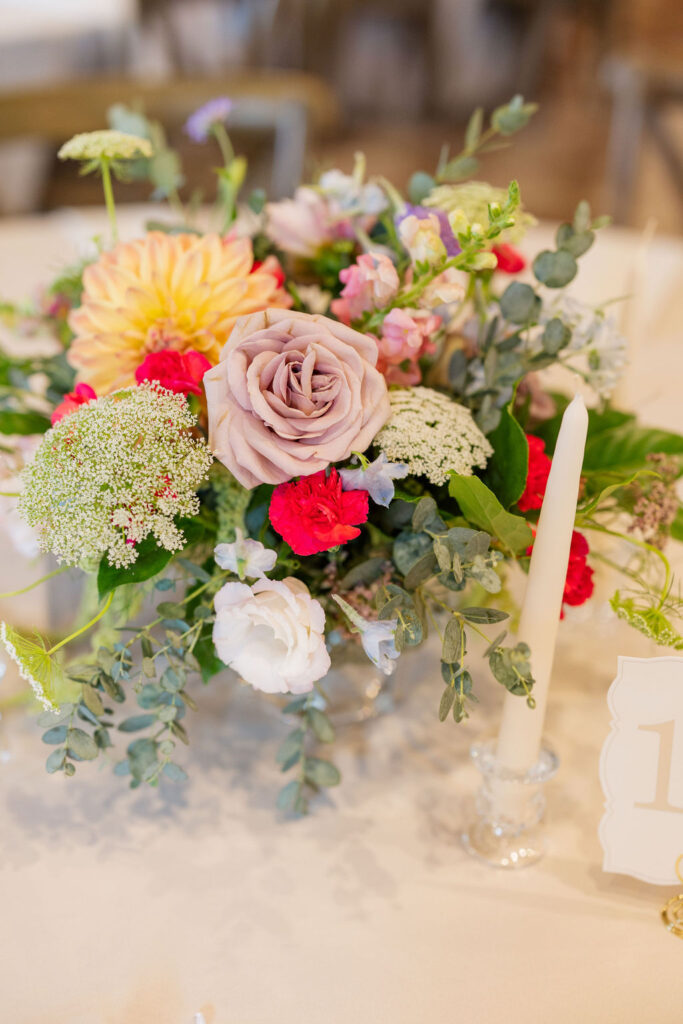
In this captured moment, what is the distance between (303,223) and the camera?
2.52 feet

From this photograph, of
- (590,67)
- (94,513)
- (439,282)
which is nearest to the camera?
(94,513)

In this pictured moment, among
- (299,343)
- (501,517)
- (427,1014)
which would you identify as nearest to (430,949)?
(427,1014)

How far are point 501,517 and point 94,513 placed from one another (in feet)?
0.83

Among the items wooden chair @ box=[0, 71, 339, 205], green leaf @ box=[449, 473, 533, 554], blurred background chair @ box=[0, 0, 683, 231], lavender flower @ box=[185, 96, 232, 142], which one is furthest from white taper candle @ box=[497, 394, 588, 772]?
blurred background chair @ box=[0, 0, 683, 231]

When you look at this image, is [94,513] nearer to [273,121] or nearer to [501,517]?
[501,517]

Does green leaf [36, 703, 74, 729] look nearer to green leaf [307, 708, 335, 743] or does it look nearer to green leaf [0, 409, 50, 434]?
green leaf [307, 708, 335, 743]

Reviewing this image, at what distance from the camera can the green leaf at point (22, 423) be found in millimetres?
773

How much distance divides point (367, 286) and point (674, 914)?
0.50 metres

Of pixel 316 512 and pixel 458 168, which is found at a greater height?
pixel 458 168

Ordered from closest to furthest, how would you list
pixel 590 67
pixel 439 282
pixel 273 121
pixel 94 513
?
pixel 94 513 < pixel 439 282 < pixel 273 121 < pixel 590 67

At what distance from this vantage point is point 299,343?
56 centimetres

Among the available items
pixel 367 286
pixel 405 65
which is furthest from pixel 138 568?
pixel 405 65

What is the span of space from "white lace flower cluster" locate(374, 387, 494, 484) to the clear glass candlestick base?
0.23 meters

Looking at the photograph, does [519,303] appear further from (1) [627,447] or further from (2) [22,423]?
(2) [22,423]
